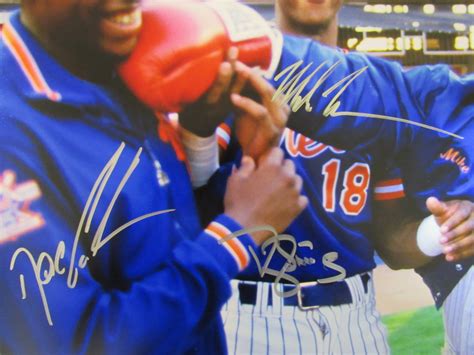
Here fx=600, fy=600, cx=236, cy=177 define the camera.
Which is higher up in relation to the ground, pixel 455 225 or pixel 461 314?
pixel 455 225

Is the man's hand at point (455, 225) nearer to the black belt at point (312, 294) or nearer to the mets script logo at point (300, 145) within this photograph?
the black belt at point (312, 294)

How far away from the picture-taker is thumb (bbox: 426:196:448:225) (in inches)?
81.0

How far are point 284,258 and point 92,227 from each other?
2.01 ft

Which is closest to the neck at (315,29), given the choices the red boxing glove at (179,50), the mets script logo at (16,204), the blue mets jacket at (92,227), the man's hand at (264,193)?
the red boxing glove at (179,50)

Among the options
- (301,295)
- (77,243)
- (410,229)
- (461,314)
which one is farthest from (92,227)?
(461,314)

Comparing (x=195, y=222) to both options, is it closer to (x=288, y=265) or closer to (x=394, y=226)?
(x=288, y=265)

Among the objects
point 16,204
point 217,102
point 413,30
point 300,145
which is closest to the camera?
point 16,204

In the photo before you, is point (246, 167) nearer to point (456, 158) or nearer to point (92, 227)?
point (92, 227)

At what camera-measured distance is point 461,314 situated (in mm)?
2186

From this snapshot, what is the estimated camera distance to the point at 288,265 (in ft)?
6.37

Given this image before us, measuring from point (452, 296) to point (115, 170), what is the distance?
4.21 feet

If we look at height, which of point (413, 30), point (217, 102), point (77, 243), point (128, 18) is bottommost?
point (77, 243)

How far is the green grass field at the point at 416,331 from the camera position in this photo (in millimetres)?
2113

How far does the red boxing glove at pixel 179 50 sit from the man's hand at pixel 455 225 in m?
0.84
